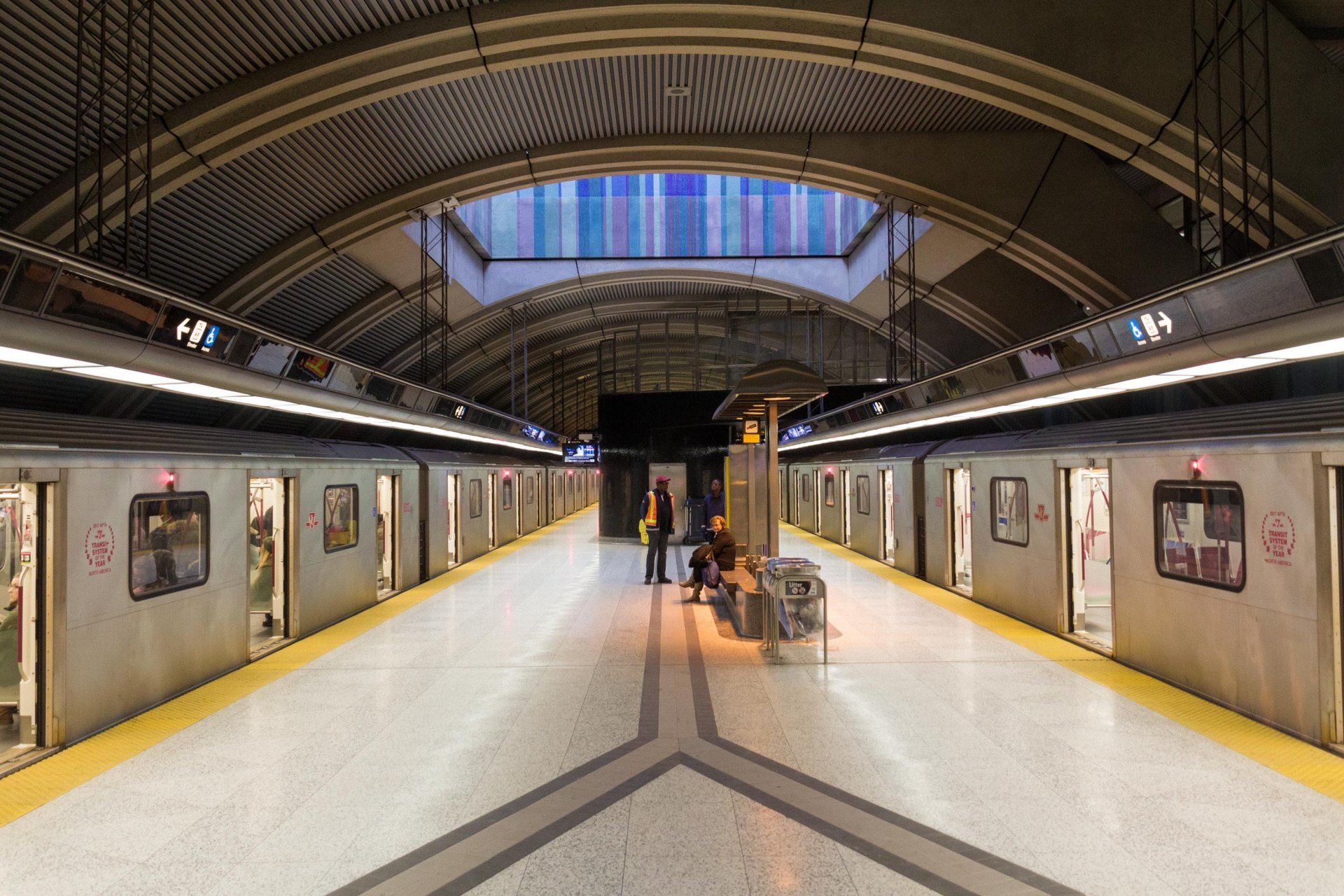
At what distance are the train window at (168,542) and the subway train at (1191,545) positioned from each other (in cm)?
826

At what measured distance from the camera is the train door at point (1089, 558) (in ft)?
28.9

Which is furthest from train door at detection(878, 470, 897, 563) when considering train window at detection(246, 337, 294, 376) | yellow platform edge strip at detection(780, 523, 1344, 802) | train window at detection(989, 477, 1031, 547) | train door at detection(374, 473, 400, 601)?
train window at detection(246, 337, 294, 376)

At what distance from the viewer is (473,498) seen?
56.6ft

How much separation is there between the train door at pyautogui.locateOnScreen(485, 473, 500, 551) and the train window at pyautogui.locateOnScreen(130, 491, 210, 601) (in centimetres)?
1152

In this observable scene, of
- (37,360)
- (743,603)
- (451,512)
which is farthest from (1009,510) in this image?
(451,512)

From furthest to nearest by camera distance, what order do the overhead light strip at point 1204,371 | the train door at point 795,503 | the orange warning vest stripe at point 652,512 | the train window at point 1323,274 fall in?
the train door at point 795,503, the orange warning vest stripe at point 652,512, the overhead light strip at point 1204,371, the train window at point 1323,274

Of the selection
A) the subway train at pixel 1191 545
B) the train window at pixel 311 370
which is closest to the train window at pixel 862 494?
the subway train at pixel 1191 545

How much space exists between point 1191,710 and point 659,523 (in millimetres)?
8128

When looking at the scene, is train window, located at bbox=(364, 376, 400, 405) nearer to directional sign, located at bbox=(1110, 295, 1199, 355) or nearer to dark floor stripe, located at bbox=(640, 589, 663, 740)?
dark floor stripe, located at bbox=(640, 589, 663, 740)

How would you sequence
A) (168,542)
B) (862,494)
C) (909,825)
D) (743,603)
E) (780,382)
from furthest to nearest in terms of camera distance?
(862,494), (743,603), (780,382), (168,542), (909,825)

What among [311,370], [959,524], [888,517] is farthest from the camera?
[888,517]

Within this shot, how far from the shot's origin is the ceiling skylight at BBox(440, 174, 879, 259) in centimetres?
1728

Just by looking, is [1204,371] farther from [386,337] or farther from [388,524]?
[386,337]

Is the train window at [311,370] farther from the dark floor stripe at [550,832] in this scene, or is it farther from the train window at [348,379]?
the dark floor stripe at [550,832]
